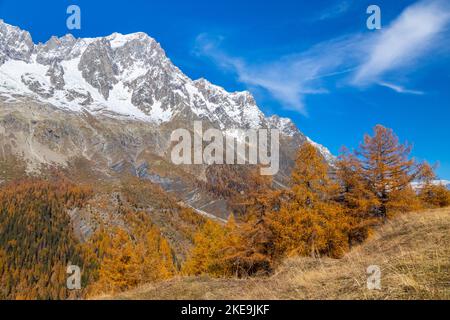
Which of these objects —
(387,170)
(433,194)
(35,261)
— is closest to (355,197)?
(387,170)

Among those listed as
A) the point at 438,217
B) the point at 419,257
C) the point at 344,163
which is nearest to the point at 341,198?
the point at 344,163

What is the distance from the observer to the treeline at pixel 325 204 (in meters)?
25.5

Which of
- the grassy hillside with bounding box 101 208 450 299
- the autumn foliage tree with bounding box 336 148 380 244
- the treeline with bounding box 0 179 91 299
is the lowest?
the treeline with bounding box 0 179 91 299

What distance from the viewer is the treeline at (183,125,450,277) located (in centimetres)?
2548

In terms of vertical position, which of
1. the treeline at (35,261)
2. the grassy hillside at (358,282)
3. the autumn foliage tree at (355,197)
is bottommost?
the treeline at (35,261)

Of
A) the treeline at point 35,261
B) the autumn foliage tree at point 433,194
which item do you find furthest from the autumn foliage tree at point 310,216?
the treeline at point 35,261

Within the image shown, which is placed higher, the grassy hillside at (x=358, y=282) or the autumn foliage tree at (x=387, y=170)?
the autumn foliage tree at (x=387, y=170)

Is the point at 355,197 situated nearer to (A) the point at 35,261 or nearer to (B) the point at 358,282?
(B) the point at 358,282

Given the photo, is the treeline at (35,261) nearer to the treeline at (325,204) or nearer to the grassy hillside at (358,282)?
the treeline at (325,204)

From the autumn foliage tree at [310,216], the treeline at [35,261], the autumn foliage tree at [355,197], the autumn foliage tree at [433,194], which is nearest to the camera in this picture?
the autumn foliage tree at [310,216]

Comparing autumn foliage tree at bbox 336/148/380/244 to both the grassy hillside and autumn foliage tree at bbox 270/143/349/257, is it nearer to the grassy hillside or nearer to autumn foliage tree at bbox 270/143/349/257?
autumn foliage tree at bbox 270/143/349/257

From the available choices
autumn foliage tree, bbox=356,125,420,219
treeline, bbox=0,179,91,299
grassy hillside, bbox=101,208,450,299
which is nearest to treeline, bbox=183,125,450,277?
autumn foliage tree, bbox=356,125,420,219

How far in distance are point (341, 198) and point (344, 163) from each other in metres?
2.90
